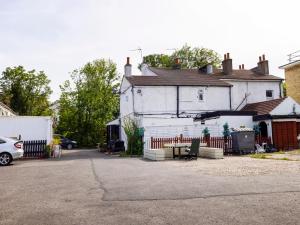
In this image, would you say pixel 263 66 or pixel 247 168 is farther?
pixel 263 66

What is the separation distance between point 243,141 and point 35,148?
14876 millimetres

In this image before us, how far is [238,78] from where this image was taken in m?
35.2

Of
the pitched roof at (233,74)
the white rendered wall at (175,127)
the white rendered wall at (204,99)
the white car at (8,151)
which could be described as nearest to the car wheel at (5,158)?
the white car at (8,151)

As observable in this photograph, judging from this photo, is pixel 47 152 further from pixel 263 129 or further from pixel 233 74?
pixel 233 74

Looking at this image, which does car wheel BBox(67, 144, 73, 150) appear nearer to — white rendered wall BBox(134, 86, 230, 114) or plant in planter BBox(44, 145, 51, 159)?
white rendered wall BBox(134, 86, 230, 114)

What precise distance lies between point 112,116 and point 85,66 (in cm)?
877

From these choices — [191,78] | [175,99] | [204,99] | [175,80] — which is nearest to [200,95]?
[204,99]

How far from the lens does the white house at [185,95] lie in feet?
88.4

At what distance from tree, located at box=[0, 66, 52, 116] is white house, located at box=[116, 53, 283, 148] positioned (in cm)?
2442

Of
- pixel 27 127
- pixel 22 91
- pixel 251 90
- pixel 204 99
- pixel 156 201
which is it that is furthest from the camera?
pixel 22 91

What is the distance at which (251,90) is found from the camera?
35531mm

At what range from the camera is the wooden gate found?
24.5m

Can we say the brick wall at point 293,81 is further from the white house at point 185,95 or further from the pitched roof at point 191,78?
the pitched roof at point 191,78

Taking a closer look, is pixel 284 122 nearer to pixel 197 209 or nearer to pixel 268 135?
pixel 268 135
